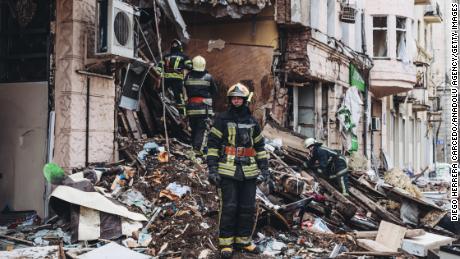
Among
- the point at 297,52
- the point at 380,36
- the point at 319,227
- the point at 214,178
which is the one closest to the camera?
the point at 214,178

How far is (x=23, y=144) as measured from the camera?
8086mm

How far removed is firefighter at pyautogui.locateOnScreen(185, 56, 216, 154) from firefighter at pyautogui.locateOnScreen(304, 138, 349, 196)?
8.36 feet

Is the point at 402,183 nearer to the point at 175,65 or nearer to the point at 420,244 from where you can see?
the point at 420,244

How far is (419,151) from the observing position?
31156 millimetres

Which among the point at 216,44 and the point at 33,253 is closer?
the point at 33,253

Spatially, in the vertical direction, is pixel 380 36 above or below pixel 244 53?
above

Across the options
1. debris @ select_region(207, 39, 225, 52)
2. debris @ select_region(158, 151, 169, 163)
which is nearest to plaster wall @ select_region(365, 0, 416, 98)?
debris @ select_region(207, 39, 225, 52)

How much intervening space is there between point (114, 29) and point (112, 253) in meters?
3.15

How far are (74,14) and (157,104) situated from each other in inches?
128

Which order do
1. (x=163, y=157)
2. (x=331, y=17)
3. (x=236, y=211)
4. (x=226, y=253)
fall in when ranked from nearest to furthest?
(x=226, y=253), (x=236, y=211), (x=163, y=157), (x=331, y=17)

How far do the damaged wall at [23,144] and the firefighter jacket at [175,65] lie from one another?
2.80 m

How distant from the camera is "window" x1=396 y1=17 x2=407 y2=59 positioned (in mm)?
21453

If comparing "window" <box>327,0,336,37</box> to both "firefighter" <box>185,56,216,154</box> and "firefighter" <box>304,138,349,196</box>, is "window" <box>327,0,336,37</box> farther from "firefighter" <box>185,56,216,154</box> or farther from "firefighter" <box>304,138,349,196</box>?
"firefighter" <box>185,56,216,154</box>

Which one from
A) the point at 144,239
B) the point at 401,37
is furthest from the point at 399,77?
the point at 144,239
